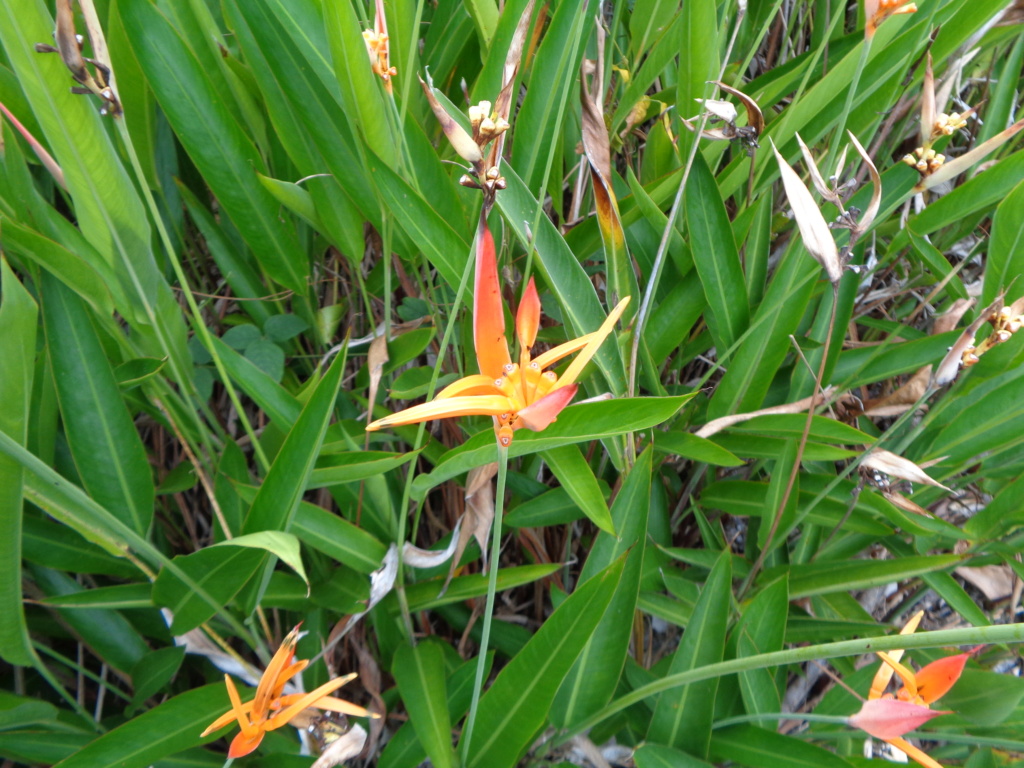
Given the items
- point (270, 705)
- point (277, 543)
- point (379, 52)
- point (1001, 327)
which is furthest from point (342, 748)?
point (1001, 327)

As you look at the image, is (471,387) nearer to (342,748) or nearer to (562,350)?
(562,350)

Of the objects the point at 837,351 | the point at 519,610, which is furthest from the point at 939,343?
the point at 519,610

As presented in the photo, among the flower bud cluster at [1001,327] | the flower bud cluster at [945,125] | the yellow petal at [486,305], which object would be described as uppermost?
the yellow petal at [486,305]

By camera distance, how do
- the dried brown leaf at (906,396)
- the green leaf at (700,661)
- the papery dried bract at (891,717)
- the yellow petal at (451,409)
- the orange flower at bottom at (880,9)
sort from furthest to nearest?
1. the dried brown leaf at (906,396)
2. the green leaf at (700,661)
3. the orange flower at bottom at (880,9)
4. the papery dried bract at (891,717)
5. the yellow petal at (451,409)

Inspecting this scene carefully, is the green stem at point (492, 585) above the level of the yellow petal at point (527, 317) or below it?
below

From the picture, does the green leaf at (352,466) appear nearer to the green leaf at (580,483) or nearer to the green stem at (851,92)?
the green leaf at (580,483)

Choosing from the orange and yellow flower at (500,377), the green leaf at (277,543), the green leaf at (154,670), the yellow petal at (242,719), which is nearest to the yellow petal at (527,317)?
the orange and yellow flower at (500,377)
